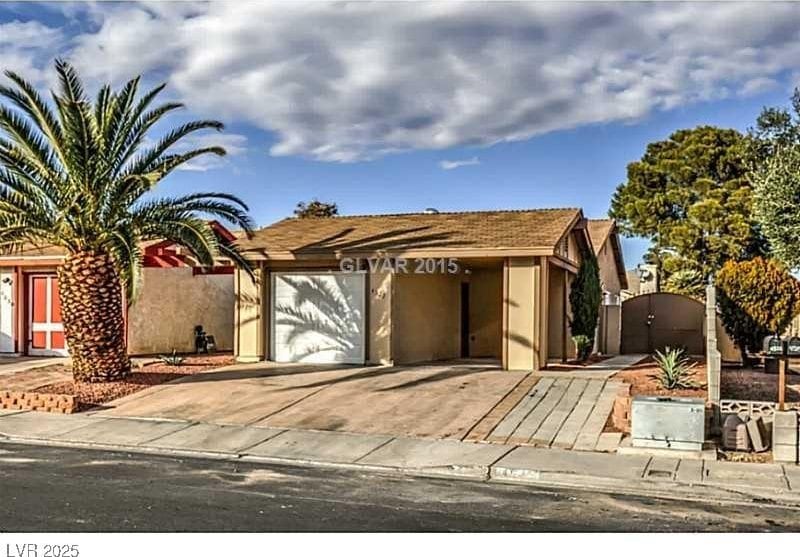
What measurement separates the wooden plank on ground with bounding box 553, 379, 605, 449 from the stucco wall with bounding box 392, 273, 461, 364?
4523 millimetres

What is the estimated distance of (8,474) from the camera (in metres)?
8.89

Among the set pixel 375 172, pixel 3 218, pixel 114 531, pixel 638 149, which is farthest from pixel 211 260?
pixel 638 149

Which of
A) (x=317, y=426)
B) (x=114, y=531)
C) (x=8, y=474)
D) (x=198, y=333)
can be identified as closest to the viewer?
(x=114, y=531)

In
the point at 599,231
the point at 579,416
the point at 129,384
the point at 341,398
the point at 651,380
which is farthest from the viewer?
the point at 599,231

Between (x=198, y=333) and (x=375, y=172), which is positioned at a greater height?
(x=375, y=172)

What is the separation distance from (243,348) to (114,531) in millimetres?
12067

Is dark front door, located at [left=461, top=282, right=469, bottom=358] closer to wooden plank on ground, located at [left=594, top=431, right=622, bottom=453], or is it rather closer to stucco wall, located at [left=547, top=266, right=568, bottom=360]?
stucco wall, located at [left=547, top=266, right=568, bottom=360]

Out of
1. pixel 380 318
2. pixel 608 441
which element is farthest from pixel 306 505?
pixel 380 318

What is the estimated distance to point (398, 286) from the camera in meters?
17.9

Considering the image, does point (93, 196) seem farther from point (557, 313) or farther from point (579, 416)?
point (557, 313)

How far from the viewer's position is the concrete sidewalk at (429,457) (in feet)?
29.2

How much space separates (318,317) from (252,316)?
157cm

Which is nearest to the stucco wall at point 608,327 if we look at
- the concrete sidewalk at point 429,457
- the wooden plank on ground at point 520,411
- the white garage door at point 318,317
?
the white garage door at point 318,317

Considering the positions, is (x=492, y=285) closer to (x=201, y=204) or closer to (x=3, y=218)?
(x=201, y=204)
